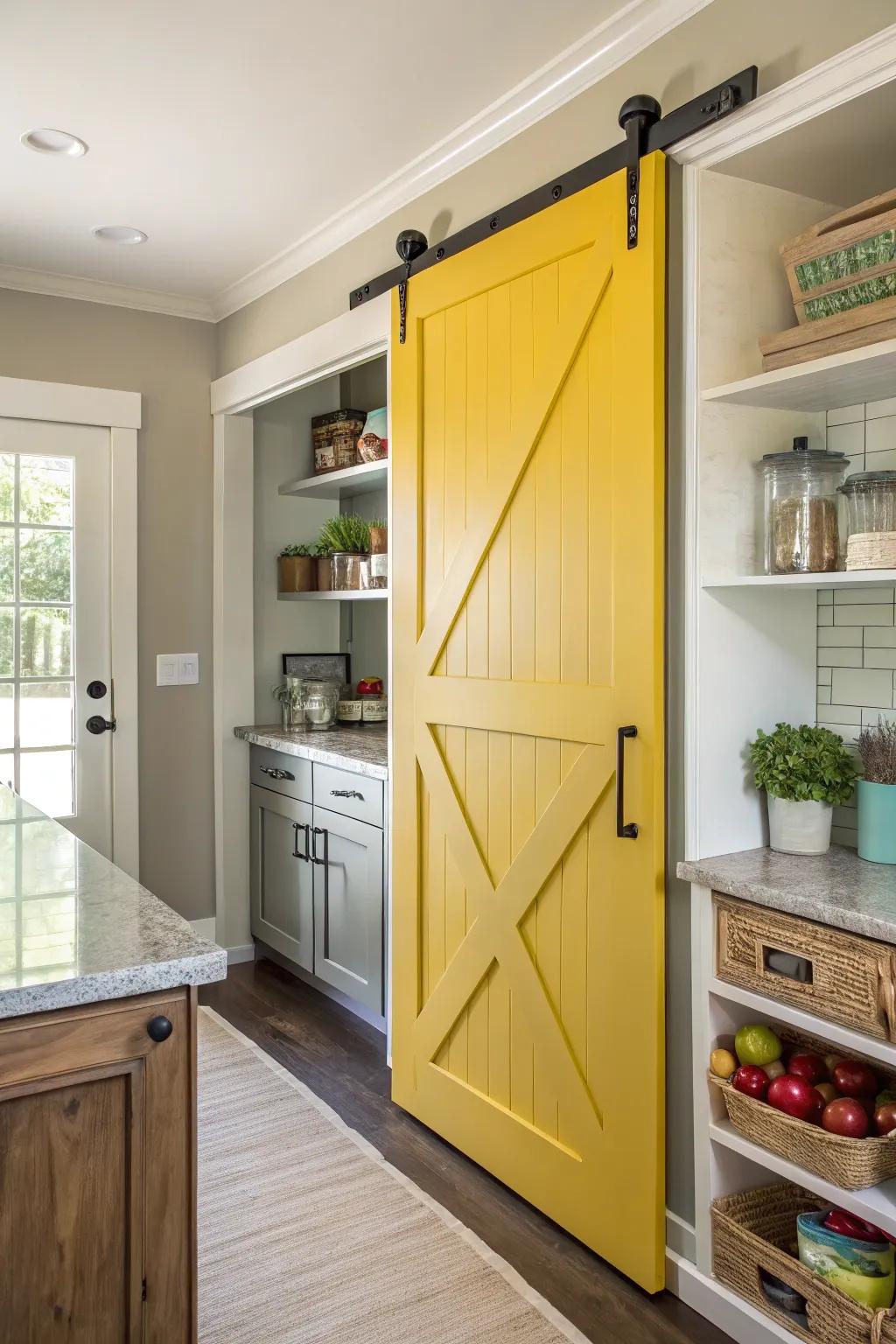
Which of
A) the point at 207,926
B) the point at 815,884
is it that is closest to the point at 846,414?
the point at 815,884

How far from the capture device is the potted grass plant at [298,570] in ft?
13.7

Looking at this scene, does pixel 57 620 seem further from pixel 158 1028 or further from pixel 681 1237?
pixel 681 1237

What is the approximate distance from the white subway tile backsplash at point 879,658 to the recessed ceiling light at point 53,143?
2.40 meters

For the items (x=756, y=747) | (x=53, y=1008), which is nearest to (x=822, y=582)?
(x=756, y=747)

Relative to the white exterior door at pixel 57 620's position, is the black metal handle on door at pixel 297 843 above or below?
below

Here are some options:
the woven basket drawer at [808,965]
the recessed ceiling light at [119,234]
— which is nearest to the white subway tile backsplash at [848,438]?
the woven basket drawer at [808,965]

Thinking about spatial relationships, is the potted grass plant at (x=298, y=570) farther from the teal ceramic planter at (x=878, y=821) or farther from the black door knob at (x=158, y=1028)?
the black door knob at (x=158, y=1028)

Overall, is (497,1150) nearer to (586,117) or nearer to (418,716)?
(418,716)

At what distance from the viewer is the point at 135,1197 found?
1280mm

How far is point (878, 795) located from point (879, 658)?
1.05ft

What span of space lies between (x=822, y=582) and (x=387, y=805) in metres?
1.66

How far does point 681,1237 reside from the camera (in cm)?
205

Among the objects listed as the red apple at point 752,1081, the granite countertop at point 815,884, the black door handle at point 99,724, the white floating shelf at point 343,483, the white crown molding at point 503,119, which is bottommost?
the red apple at point 752,1081

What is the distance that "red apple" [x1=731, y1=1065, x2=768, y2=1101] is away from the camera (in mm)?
1888
